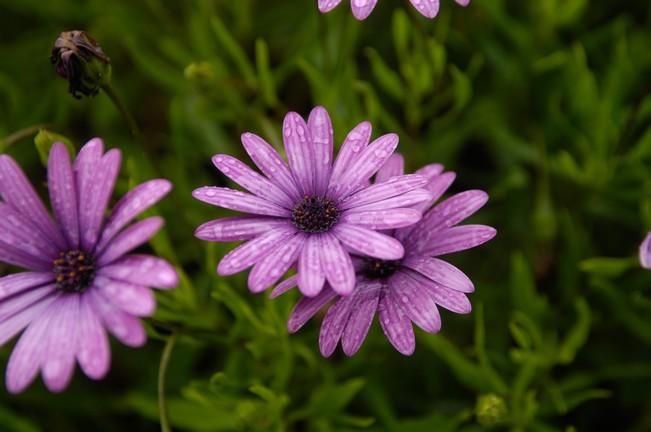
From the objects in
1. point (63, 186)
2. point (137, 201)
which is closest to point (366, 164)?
point (137, 201)

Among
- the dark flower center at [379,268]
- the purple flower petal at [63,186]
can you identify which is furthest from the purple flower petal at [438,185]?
the purple flower petal at [63,186]

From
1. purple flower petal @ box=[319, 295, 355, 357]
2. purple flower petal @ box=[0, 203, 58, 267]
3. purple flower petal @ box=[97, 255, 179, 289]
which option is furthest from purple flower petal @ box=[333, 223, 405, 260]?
purple flower petal @ box=[0, 203, 58, 267]

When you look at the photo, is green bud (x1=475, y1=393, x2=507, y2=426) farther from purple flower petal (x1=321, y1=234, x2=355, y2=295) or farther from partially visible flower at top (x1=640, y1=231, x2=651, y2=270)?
purple flower petal (x1=321, y1=234, x2=355, y2=295)

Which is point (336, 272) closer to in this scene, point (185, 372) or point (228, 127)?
point (185, 372)

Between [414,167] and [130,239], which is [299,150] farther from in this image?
[414,167]

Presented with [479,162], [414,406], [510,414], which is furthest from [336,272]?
[479,162]

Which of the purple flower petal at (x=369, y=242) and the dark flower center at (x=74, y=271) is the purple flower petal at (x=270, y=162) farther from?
the dark flower center at (x=74, y=271)
